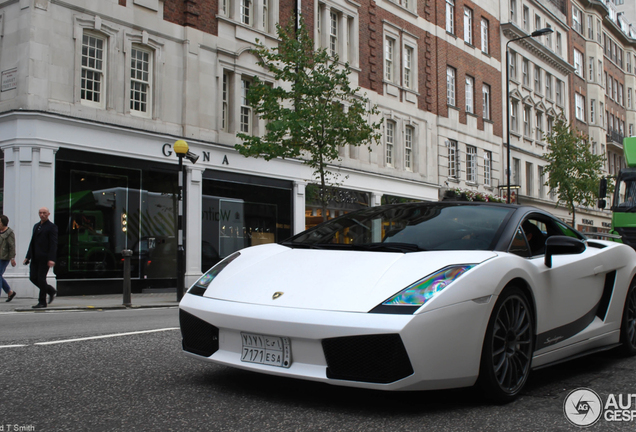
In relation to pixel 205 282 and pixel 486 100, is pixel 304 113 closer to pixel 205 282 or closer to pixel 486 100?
pixel 205 282

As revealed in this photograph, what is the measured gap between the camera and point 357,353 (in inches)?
143

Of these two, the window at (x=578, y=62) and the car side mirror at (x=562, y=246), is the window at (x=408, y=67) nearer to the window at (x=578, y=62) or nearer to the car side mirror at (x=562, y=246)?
the window at (x=578, y=62)

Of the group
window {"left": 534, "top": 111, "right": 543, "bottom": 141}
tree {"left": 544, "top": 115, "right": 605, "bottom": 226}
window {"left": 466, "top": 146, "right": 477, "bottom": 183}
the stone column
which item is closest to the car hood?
the stone column

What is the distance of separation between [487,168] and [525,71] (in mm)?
9648

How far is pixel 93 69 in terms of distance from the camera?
17.6 meters

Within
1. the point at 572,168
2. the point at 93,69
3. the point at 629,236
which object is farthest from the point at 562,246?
the point at 572,168

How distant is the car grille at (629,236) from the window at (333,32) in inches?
504

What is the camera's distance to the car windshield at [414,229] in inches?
175

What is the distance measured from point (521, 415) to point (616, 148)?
2286 inches

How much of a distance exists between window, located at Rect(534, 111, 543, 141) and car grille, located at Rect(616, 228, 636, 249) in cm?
2626

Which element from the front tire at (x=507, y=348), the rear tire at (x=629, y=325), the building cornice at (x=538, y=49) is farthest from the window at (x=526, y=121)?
the front tire at (x=507, y=348)

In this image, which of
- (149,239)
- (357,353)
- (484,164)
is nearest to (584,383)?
(357,353)

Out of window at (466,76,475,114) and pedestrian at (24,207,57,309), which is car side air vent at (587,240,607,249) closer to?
pedestrian at (24,207,57,309)

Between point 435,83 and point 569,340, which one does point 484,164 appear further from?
point 569,340
